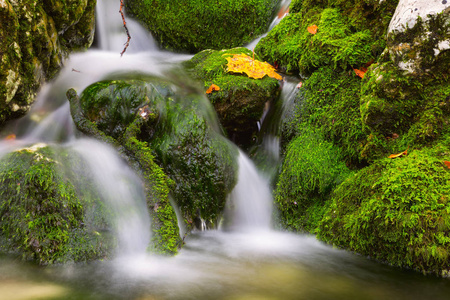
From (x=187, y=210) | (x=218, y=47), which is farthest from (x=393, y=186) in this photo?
(x=218, y=47)

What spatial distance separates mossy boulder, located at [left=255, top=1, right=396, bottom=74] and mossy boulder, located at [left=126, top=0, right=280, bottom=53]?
189cm

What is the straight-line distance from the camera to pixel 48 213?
2932 millimetres

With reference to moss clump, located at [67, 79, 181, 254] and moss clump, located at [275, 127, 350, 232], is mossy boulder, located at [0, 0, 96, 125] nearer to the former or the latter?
moss clump, located at [67, 79, 181, 254]

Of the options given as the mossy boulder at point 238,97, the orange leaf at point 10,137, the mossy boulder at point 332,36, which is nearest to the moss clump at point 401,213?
the mossy boulder at point 332,36

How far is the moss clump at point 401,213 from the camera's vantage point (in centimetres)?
269

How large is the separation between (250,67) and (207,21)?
8.74 ft

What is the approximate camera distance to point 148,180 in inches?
134

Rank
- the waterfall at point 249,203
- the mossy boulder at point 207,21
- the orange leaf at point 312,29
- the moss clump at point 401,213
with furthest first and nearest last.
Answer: the mossy boulder at point 207,21 < the orange leaf at point 312,29 < the waterfall at point 249,203 < the moss clump at point 401,213

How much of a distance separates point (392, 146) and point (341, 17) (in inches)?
74.0

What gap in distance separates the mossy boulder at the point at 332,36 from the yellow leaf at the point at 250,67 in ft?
0.82

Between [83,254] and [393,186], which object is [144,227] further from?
[393,186]

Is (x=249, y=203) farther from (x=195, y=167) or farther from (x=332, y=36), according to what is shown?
(x=332, y=36)

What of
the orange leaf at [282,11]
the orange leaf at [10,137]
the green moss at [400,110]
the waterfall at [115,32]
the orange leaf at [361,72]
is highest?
the orange leaf at [282,11]

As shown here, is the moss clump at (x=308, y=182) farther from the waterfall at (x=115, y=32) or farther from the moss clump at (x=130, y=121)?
the waterfall at (x=115, y=32)
